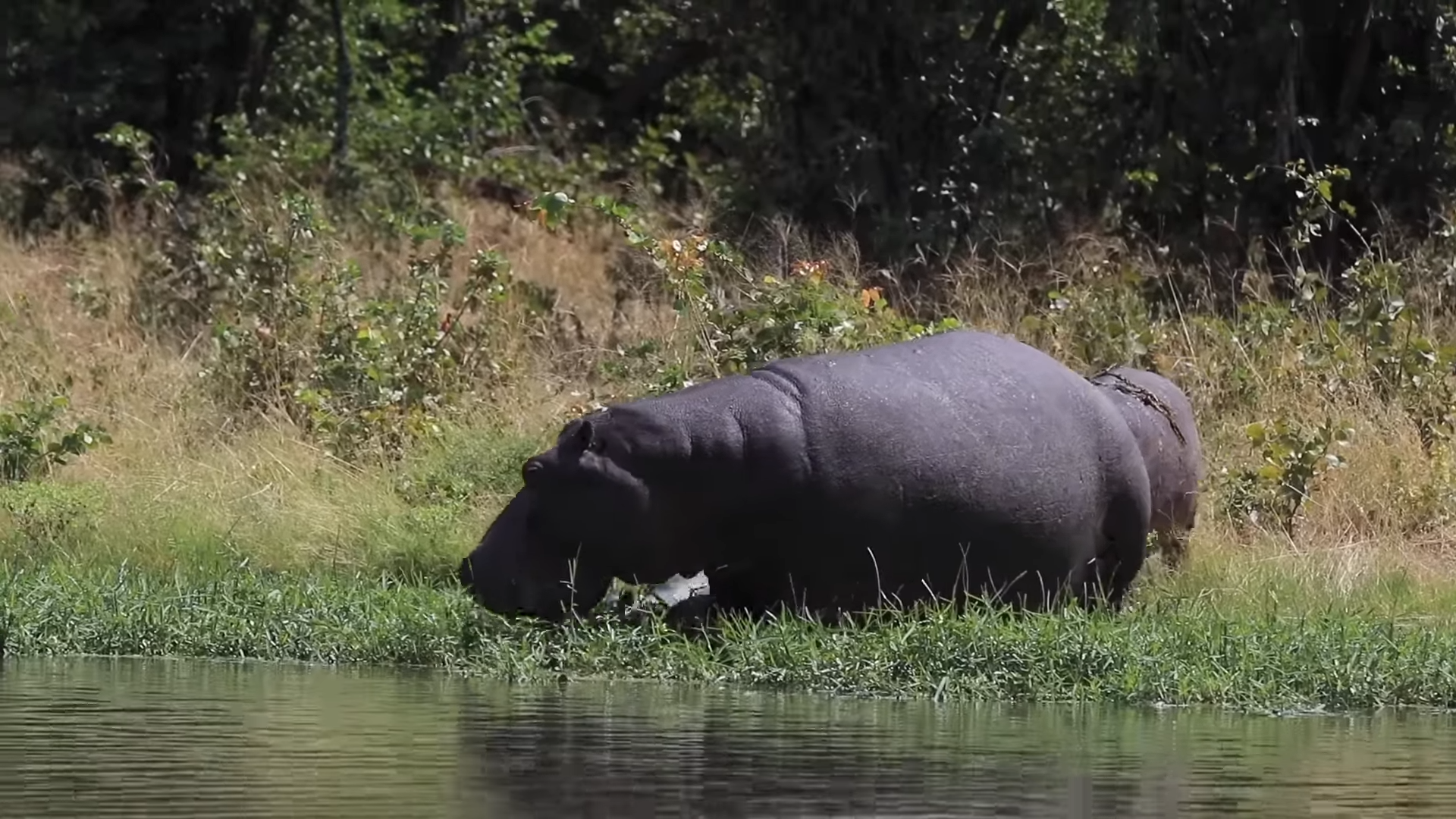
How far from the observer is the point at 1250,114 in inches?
671

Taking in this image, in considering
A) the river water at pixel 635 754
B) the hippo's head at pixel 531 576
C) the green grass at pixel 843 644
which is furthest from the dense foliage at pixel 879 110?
the river water at pixel 635 754

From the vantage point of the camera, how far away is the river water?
5.91 m

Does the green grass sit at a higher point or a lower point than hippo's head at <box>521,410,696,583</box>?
lower

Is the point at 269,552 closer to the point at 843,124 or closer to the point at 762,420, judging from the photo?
the point at 762,420

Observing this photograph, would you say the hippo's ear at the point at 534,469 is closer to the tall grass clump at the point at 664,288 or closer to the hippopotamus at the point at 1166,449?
the tall grass clump at the point at 664,288

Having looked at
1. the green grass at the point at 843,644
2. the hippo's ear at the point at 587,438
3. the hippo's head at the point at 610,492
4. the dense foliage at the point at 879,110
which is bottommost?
the green grass at the point at 843,644

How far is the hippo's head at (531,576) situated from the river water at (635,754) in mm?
479

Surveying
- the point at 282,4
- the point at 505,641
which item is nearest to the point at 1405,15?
the point at 282,4

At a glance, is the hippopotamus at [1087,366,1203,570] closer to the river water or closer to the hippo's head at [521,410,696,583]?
the hippo's head at [521,410,696,583]

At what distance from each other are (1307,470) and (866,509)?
352 cm

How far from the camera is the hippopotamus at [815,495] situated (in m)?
8.85

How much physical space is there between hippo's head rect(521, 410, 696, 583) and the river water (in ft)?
2.03

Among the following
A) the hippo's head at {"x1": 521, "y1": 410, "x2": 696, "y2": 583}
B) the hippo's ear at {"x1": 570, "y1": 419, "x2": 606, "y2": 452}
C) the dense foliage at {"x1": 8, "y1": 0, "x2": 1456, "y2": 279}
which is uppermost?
the dense foliage at {"x1": 8, "y1": 0, "x2": 1456, "y2": 279}

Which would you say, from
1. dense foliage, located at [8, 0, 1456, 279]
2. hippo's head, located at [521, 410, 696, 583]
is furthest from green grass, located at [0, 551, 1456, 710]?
dense foliage, located at [8, 0, 1456, 279]
